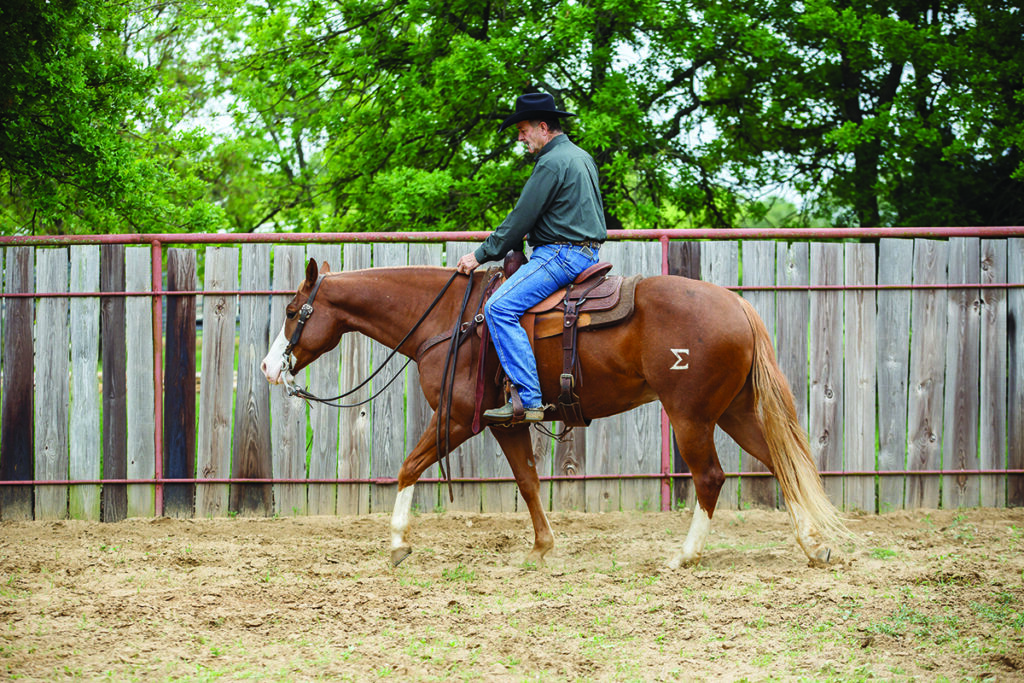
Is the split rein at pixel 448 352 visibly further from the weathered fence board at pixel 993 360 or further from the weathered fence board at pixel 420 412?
the weathered fence board at pixel 993 360

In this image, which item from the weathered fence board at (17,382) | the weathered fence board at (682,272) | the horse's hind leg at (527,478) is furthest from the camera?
the weathered fence board at (682,272)

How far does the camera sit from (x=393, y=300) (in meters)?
5.75

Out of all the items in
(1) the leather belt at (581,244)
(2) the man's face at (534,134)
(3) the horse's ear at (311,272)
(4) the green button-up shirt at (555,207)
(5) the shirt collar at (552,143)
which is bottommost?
(3) the horse's ear at (311,272)

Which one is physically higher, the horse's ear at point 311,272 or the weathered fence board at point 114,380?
the horse's ear at point 311,272

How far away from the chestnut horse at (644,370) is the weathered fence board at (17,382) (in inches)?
97.7

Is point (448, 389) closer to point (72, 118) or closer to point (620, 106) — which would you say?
point (72, 118)

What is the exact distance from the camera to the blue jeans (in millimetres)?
5266

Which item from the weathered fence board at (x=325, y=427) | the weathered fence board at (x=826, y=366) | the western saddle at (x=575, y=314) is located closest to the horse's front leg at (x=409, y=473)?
the western saddle at (x=575, y=314)

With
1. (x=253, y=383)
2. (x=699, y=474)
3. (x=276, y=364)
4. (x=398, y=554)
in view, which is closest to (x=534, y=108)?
(x=276, y=364)

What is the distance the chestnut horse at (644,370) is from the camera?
5.23 meters

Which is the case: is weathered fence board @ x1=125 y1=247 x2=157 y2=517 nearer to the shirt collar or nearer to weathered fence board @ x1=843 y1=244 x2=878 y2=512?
the shirt collar

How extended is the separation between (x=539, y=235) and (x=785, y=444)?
2.01 metres

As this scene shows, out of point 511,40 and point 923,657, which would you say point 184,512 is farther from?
point 511,40

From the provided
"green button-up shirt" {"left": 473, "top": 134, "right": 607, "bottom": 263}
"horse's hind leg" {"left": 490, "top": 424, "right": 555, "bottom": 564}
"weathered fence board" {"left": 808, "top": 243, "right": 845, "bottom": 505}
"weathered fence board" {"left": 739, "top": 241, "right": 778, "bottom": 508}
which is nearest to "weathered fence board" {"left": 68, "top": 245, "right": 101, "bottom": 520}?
"horse's hind leg" {"left": 490, "top": 424, "right": 555, "bottom": 564}
